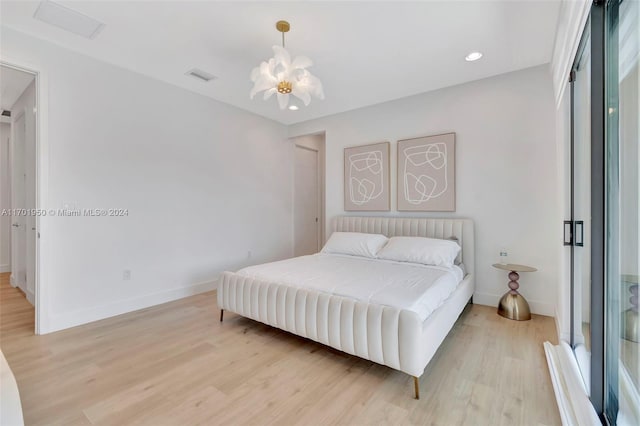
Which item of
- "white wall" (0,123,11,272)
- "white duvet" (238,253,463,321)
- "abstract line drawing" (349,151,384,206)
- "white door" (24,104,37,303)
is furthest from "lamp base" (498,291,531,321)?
"white wall" (0,123,11,272)

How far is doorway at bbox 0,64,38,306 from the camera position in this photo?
3156 millimetres

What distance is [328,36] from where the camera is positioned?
254cm

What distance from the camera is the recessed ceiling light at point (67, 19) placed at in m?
2.23

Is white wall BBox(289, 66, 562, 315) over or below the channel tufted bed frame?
over

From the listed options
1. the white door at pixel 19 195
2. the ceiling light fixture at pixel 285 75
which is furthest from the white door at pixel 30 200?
the ceiling light fixture at pixel 285 75

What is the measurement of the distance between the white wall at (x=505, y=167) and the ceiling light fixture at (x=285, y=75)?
2.08 m

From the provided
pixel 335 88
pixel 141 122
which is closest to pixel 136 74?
pixel 141 122

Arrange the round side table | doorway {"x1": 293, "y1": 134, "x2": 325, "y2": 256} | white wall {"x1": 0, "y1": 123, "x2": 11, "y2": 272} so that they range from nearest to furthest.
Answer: the round side table
white wall {"x1": 0, "y1": 123, "x2": 11, "y2": 272}
doorway {"x1": 293, "y1": 134, "x2": 325, "y2": 256}

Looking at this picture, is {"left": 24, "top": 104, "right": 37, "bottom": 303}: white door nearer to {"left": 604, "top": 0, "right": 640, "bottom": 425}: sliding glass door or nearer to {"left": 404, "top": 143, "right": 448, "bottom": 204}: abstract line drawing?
{"left": 404, "top": 143, "right": 448, "bottom": 204}: abstract line drawing

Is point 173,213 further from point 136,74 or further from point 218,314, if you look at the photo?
point 136,74

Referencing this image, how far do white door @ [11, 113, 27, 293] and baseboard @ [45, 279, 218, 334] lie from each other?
5.47ft

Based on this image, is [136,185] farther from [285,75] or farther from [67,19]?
[285,75]

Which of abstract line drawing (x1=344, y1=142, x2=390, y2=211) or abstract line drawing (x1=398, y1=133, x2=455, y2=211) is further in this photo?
abstract line drawing (x1=344, y1=142, x2=390, y2=211)

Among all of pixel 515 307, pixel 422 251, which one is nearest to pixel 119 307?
pixel 422 251
